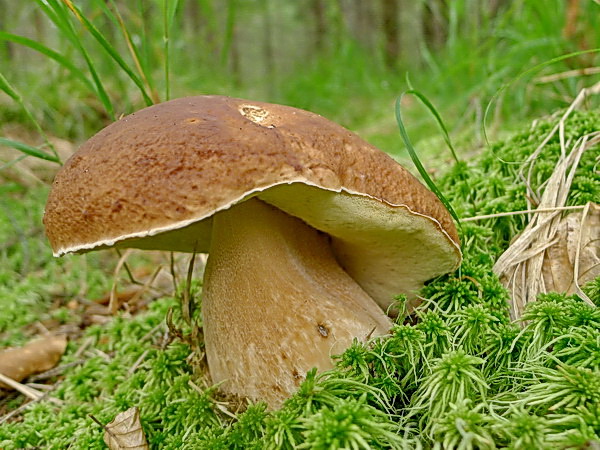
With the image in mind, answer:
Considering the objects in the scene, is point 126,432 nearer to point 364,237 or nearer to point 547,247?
point 364,237

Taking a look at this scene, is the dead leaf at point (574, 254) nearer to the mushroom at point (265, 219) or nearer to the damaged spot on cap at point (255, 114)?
the mushroom at point (265, 219)

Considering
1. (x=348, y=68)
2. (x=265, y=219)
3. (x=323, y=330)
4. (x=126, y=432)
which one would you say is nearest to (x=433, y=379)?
(x=323, y=330)

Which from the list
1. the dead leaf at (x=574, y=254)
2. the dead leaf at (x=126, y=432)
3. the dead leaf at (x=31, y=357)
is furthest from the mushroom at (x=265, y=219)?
the dead leaf at (x=31, y=357)

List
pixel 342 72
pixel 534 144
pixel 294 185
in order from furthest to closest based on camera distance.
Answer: pixel 342 72 → pixel 534 144 → pixel 294 185

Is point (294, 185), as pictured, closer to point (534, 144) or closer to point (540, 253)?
point (540, 253)

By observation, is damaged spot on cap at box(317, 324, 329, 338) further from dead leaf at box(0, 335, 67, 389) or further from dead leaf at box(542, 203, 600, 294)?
dead leaf at box(0, 335, 67, 389)

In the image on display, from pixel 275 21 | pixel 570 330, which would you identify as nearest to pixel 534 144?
pixel 570 330

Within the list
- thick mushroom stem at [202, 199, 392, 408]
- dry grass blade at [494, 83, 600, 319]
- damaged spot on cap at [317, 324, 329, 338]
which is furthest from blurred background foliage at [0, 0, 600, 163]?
damaged spot on cap at [317, 324, 329, 338]
